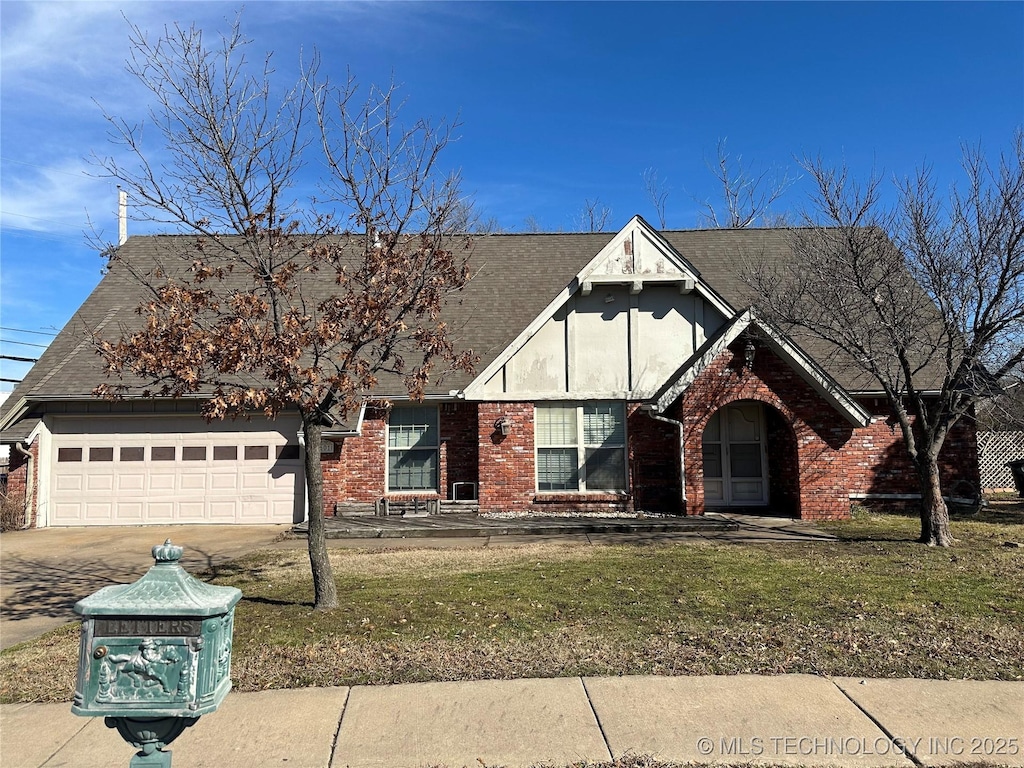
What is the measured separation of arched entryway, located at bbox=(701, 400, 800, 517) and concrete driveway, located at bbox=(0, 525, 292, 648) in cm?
939

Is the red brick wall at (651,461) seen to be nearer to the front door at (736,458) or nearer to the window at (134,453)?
the front door at (736,458)

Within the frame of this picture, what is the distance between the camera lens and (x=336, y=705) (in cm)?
500

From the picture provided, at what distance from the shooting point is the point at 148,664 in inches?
116

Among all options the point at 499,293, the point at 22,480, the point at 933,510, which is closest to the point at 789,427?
the point at 933,510

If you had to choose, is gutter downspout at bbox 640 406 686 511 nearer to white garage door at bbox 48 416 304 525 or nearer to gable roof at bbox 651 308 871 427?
gable roof at bbox 651 308 871 427

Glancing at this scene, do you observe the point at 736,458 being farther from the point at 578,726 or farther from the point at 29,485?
the point at 29,485

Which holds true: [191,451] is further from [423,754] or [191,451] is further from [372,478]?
[423,754]

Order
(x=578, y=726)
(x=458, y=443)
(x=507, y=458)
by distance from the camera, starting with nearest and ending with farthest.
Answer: (x=578, y=726), (x=507, y=458), (x=458, y=443)

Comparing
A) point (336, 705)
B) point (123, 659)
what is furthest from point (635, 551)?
point (123, 659)

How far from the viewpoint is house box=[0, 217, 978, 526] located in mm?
14727

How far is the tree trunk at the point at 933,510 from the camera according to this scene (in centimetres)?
1069

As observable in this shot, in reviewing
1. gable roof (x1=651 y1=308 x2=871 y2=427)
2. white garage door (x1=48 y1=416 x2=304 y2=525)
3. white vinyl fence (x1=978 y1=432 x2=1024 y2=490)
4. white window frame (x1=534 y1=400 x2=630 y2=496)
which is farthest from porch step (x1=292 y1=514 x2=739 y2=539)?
white vinyl fence (x1=978 y1=432 x2=1024 y2=490)

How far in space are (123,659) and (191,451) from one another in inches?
547

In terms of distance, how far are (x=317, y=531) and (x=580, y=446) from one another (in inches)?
328
